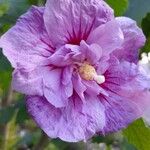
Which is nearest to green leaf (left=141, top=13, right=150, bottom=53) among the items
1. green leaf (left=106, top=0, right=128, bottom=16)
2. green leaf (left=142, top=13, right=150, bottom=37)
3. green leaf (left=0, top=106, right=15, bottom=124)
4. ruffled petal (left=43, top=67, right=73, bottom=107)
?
green leaf (left=142, top=13, right=150, bottom=37)

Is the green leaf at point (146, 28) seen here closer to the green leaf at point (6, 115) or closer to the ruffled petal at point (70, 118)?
the ruffled petal at point (70, 118)

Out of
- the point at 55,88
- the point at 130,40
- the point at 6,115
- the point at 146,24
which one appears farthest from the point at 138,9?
the point at 6,115

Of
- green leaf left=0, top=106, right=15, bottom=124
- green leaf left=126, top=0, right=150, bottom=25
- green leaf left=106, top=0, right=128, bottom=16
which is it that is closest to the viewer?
green leaf left=106, top=0, right=128, bottom=16

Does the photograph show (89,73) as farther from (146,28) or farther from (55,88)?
(146,28)

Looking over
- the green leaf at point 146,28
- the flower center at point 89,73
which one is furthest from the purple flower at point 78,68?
the green leaf at point 146,28

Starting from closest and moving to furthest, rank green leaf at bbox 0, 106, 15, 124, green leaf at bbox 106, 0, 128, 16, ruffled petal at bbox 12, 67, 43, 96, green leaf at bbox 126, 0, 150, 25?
ruffled petal at bbox 12, 67, 43, 96 < green leaf at bbox 106, 0, 128, 16 < green leaf at bbox 126, 0, 150, 25 < green leaf at bbox 0, 106, 15, 124

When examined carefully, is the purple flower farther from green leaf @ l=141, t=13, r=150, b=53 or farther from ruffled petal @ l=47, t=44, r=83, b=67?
green leaf @ l=141, t=13, r=150, b=53
